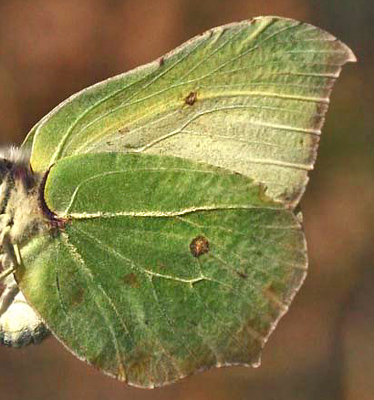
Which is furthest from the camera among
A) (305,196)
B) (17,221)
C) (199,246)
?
(305,196)

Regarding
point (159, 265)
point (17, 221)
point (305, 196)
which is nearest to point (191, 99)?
point (159, 265)

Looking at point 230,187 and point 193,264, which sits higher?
point 230,187

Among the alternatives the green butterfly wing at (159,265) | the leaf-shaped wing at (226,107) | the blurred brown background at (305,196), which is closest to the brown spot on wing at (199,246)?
the green butterfly wing at (159,265)

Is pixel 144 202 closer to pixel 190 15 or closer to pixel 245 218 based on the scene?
pixel 245 218

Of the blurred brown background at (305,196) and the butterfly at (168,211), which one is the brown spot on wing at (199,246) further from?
the blurred brown background at (305,196)

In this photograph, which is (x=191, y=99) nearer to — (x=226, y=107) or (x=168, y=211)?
(x=226, y=107)

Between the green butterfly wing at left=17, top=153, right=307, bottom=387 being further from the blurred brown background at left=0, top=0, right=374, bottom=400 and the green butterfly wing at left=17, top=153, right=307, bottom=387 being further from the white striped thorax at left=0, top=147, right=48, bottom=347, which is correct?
the blurred brown background at left=0, top=0, right=374, bottom=400

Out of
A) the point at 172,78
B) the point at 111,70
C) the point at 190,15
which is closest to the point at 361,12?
the point at 190,15

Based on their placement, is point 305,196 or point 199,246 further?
point 305,196
